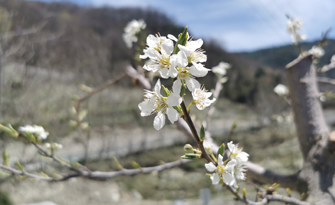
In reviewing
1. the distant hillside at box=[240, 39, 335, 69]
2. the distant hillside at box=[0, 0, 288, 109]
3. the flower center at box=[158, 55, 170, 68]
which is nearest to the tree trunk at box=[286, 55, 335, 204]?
the distant hillside at box=[240, 39, 335, 69]

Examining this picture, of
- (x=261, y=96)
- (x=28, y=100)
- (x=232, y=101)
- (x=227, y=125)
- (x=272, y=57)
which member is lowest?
(x=227, y=125)

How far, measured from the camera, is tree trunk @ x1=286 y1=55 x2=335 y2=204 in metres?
0.70

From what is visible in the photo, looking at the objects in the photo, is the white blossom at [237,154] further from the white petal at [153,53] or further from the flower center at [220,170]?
the white petal at [153,53]

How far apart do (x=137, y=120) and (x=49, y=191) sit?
491cm

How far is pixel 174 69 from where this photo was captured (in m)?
0.34

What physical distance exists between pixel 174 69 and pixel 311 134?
63 centimetres

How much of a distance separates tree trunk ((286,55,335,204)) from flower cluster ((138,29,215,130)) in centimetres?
48

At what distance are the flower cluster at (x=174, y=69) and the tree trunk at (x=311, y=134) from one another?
477 millimetres

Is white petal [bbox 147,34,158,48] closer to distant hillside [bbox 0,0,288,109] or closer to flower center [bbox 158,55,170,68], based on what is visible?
flower center [bbox 158,55,170,68]

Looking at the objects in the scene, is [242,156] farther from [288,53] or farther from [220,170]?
[288,53]

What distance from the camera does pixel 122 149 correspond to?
789 cm

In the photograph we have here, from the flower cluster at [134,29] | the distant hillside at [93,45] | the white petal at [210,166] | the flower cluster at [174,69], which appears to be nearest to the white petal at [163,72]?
the flower cluster at [174,69]

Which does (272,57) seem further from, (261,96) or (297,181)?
(261,96)

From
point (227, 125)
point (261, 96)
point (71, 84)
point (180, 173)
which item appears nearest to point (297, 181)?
point (180, 173)
